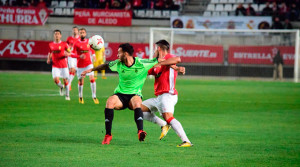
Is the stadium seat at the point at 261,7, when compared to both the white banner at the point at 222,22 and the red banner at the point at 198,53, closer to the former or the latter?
the white banner at the point at 222,22

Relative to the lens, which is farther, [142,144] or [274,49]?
[274,49]

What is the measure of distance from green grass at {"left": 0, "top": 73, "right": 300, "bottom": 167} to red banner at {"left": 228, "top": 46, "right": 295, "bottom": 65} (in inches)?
664

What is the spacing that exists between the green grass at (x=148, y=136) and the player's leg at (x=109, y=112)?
138 mm

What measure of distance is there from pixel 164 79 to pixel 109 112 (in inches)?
47.4

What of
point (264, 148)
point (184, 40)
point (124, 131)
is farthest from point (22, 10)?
point (264, 148)

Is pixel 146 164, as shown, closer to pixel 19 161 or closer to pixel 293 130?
pixel 19 161

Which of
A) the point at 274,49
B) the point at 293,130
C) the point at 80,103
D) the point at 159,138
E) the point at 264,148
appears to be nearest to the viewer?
the point at 264,148

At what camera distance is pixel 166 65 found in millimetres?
9914

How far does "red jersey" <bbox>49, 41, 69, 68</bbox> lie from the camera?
2055 cm

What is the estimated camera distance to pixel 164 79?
10375 millimetres

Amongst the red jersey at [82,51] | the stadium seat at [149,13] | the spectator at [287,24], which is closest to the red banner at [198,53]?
the spectator at [287,24]

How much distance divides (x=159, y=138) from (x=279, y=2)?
31801mm

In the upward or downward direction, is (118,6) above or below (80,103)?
above

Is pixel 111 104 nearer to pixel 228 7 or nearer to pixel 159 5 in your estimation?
pixel 228 7
